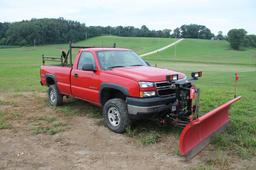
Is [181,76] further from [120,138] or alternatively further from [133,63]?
[120,138]

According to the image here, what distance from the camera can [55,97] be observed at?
28.2ft

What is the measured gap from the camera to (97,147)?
5.32 m

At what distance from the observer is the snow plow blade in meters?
4.55

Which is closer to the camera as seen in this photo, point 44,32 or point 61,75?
point 61,75

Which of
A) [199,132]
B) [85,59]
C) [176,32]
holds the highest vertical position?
[176,32]

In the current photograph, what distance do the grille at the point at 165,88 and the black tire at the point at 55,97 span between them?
3.86 m

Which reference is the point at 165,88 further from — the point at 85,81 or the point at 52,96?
the point at 52,96

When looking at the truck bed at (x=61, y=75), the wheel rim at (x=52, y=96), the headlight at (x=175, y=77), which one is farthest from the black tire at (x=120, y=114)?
the wheel rim at (x=52, y=96)

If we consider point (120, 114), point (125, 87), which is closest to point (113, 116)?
point (120, 114)

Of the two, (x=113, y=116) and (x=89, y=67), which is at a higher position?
(x=89, y=67)

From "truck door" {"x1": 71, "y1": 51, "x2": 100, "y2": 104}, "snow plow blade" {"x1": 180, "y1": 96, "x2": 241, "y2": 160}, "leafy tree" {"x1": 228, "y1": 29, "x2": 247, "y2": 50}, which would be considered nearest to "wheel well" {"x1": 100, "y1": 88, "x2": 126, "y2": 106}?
"truck door" {"x1": 71, "y1": 51, "x2": 100, "y2": 104}

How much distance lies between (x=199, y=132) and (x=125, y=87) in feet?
5.55

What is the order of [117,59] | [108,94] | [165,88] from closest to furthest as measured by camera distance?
[165,88] < [108,94] < [117,59]

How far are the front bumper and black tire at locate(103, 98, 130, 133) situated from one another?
8.7 inches
